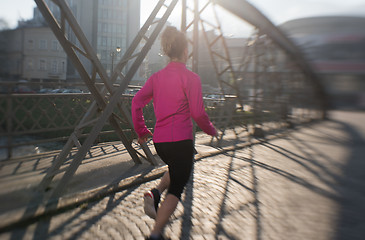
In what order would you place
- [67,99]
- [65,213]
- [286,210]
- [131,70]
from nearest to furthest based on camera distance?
[65,213], [286,210], [131,70], [67,99]

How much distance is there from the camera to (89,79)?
3.26 meters

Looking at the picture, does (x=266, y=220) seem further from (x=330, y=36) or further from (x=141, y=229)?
(x=330, y=36)

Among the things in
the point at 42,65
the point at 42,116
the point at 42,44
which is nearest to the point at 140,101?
the point at 42,116

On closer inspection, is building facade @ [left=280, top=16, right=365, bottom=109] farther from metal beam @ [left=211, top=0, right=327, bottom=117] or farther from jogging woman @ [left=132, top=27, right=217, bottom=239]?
jogging woman @ [left=132, top=27, right=217, bottom=239]

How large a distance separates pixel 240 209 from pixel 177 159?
48.8 inches

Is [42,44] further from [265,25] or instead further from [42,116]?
[265,25]

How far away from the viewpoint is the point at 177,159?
84.4 inches

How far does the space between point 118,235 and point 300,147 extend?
6160mm

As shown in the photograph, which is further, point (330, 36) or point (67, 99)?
point (67, 99)

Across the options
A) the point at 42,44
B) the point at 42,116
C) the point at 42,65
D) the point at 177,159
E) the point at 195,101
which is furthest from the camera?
the point at 42,44

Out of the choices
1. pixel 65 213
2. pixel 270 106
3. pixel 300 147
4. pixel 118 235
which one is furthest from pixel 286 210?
pixel 270 106

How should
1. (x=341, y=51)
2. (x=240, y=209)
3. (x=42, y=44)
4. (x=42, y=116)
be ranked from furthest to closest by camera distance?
1. (x=42, y=44)
2. (x=42, y=116)
3. (x=341, y=51)
4. (x=240, y=209)

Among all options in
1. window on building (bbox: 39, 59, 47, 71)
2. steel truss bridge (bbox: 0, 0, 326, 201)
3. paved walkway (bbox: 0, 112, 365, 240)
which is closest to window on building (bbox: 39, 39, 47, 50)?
window on building (bbox: 39, 59, 47, 71)

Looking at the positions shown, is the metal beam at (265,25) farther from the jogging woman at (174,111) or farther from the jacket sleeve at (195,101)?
the jacket sleeve at (195,101)
